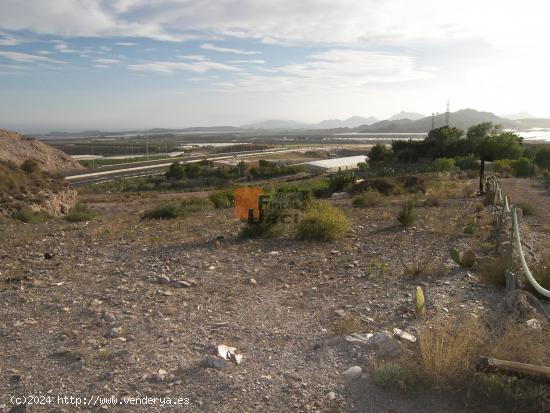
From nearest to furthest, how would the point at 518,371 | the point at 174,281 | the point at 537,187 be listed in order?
the point at 518,371
the point at 174,281
the point at 537,187

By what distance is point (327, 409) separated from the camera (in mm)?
3789

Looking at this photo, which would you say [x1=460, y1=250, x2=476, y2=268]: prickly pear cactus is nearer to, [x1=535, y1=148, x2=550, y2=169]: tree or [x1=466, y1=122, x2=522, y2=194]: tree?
[x1=466, y1=122, x2=522, y2=194]: tree

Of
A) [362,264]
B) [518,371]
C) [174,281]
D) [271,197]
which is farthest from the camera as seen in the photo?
[271,197]

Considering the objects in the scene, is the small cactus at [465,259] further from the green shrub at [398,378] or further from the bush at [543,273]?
the green shrub at [398,378]

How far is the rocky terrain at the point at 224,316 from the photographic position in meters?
4.05

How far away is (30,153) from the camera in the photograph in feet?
193

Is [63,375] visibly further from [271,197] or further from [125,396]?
[271,197]

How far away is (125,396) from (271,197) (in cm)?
846

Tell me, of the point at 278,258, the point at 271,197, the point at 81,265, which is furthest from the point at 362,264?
the point at 81,265

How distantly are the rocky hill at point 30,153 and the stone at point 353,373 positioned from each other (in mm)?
53420

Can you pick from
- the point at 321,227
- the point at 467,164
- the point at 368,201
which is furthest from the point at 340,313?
the point at 467,164

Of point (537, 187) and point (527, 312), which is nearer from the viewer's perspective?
point (527, 312)

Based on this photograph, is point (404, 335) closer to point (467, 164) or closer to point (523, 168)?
point (523, 168)


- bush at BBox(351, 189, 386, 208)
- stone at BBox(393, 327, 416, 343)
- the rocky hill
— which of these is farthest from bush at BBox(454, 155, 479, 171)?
the rocky hill
